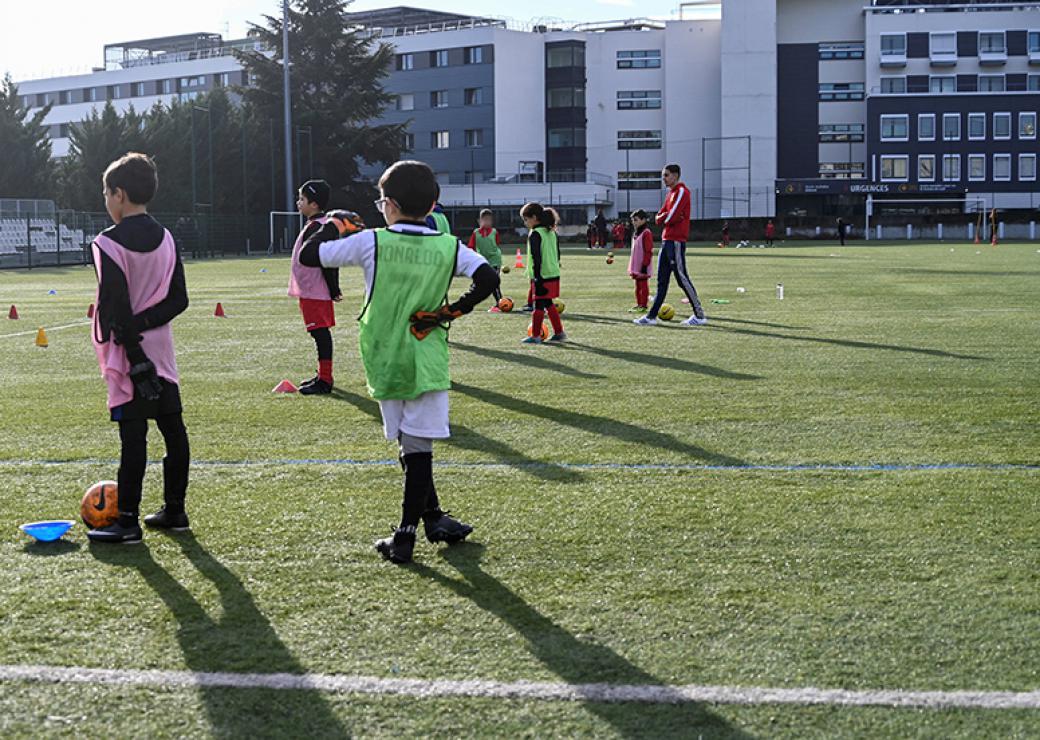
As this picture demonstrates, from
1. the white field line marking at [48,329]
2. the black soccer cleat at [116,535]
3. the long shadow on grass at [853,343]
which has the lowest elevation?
the black soccer cleat at [116,535]

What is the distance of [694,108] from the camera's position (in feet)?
291

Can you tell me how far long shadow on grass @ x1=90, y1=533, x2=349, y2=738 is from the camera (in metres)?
3.47

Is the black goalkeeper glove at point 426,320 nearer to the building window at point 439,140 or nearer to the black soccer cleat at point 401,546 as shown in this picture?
the black soccer cleat at point 401,546

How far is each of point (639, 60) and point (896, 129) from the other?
1844cm

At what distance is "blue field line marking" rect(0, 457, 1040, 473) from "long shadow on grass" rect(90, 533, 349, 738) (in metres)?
1.86

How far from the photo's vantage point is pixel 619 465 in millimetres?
7145

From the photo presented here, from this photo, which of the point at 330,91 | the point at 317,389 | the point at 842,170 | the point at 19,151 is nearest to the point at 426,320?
the point at 317,389

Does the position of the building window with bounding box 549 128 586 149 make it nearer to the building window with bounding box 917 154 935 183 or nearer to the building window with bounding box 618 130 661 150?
the building window with bounding box 618 130 661 150

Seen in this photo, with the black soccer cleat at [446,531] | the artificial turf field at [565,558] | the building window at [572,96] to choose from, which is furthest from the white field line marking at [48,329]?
the building window at [572,96]

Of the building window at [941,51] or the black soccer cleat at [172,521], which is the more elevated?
the building window at [941,51]

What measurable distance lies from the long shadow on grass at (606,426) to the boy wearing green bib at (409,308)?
2.54m

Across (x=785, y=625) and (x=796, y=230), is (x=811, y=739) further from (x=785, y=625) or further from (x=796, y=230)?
(x=796, y=230)

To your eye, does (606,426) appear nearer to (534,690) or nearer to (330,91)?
(534,690)

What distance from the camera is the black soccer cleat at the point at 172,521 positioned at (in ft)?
18.5
